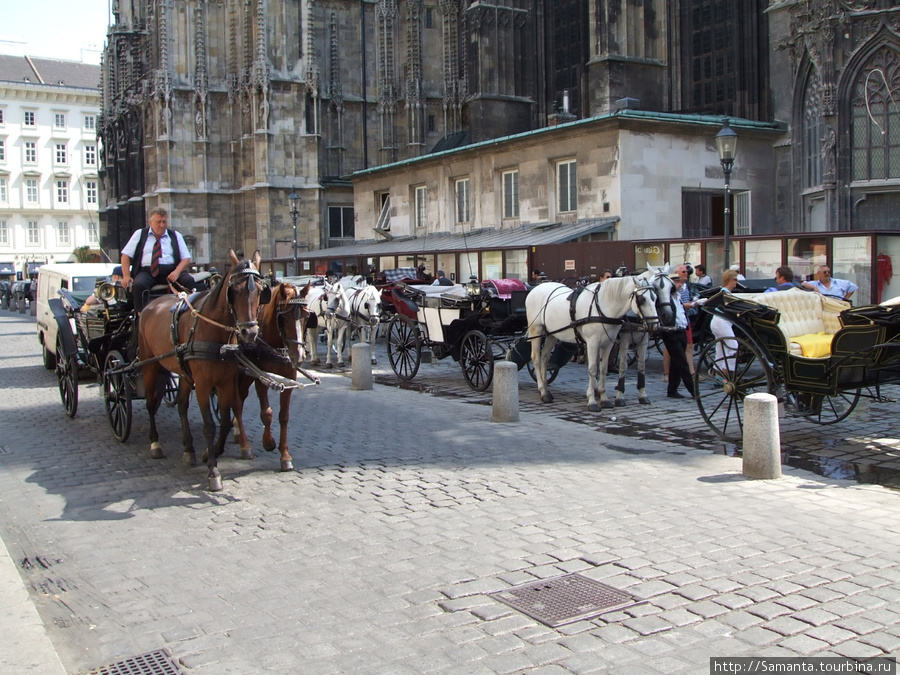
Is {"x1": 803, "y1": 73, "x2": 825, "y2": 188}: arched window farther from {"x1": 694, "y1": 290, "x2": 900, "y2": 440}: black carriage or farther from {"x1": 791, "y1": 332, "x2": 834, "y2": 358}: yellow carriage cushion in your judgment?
{"x1": 791, "y1": 332, "x2": 834, "y2": 358}: yellow carriage cushion

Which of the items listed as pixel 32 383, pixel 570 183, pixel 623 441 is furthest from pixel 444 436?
pixel 570 183

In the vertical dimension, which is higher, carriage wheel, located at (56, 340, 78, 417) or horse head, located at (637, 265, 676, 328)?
horse head, located at (637, 265, 676, 328)

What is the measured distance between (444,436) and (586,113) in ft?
93.9

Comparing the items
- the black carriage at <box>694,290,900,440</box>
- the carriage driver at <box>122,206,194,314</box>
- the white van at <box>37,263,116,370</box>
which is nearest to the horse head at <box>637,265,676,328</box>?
the black carriage at <box>694,290,900,440</box>

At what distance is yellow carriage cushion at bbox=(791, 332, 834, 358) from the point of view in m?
8.60

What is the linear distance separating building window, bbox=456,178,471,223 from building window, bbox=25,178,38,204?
6863cm

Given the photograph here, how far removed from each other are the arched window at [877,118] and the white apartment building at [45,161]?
7334 centimetres

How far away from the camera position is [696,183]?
24.7m

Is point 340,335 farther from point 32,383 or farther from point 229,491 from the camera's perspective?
point 229,491

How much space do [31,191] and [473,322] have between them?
83845 mm

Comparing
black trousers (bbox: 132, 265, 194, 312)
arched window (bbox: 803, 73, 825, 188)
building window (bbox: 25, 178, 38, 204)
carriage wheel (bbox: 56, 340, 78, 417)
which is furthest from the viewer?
building window (bbox: 25, 178, 38, 204)

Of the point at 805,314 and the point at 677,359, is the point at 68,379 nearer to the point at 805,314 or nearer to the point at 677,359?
the point at 677,359

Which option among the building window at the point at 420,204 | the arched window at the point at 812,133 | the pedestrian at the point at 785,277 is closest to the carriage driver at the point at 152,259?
the pedestrian at the point at 785,277

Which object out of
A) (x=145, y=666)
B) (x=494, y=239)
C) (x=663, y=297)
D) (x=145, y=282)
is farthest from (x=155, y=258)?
(x=494, y=239)
